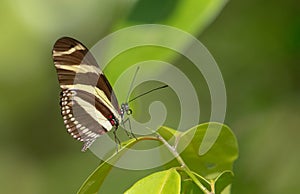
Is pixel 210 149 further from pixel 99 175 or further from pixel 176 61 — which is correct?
pixel 176 61

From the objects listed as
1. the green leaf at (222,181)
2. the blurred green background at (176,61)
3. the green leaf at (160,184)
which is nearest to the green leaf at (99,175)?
the green leaf at (160,184)

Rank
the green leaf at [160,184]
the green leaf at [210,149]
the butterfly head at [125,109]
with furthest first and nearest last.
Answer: the butterfly head at [125,109] → the green leaf at [210,149] → the green leaf at [160,184]

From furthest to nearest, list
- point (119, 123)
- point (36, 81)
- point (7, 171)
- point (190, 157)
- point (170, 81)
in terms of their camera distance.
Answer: point (7, 171) < point (36, 81) < point (170, 81) < point (119, 123) < point (190, 157)

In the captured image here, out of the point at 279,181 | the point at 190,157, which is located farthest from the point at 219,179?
the point at 279,181

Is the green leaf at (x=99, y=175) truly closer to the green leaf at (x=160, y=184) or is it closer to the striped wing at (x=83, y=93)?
the green leaf at (x=160, y=184)

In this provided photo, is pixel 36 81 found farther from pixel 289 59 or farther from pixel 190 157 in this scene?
pixel 190 157

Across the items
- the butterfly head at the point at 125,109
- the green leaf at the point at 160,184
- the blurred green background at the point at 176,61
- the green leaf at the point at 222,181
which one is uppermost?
the butterfly head at the point at 125,109
